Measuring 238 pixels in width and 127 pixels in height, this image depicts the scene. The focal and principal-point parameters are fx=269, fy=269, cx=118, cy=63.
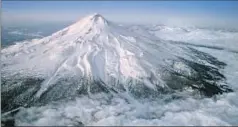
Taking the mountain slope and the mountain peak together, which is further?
the mountain peak

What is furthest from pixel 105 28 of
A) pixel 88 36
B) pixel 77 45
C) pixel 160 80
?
pixel 160 80

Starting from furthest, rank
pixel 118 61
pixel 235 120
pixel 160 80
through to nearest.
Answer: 1. pixel 118 61
2. pixel 160 80
3. pixel 235 120

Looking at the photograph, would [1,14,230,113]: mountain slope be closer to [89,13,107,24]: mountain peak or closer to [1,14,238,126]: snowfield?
[89,13,107,24]: mountain peak

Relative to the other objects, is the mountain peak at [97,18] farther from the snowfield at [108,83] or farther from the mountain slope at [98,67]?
the snowfield at [108,83]

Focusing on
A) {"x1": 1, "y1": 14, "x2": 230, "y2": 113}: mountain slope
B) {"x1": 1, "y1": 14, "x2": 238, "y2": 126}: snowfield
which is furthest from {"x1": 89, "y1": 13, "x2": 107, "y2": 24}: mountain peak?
{"x1": 1, "y1": 14, "x2": 238, "y2": 126}: snowfield

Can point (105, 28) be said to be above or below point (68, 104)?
above

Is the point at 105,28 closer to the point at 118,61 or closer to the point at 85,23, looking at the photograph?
the point at 85,23

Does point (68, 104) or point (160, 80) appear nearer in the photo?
point (68, 104)

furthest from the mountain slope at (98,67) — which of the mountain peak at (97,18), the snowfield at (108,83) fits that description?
the snowfield at (108,83)

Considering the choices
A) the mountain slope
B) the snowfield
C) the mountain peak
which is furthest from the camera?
the mountain peak
